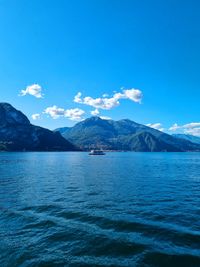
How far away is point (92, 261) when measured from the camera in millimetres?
18547

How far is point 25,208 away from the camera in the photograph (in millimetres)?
34062

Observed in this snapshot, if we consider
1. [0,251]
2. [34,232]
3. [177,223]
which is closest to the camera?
[0,251]

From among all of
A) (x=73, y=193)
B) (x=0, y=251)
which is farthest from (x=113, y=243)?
(x=73, y=193)

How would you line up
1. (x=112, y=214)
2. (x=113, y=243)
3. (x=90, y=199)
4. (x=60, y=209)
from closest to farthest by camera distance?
(x=113, y=243) < (x=112, y=214) < (x=60, y=209) < (x=90, y=199)

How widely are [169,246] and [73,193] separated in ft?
91.3

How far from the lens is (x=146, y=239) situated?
74.7 feet

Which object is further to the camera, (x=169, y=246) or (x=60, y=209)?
(x=60, y=209)

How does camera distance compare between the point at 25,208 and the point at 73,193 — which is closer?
the point at 25,208

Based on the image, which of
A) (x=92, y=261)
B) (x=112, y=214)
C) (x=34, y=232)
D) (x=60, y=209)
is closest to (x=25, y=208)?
(x=60, y=209)

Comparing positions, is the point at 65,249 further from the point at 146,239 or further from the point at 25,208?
the point at 25,208

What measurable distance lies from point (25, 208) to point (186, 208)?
25.0 m

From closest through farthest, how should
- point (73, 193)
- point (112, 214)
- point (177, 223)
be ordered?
point (177, 223) < point (112, 214) < point (73, 193)

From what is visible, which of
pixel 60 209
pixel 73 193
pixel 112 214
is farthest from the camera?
pixel 73 193

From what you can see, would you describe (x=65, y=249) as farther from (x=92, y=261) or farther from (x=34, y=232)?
(x=34, y=232)
